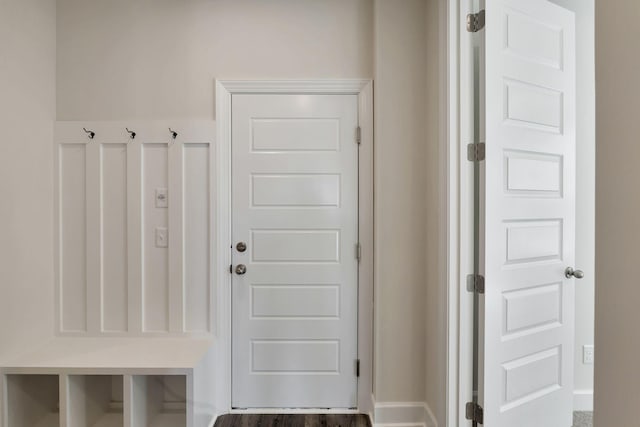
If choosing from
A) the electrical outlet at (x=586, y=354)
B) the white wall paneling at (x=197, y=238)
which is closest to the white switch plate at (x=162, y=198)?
the white wall paneling at (x=197, y=238)

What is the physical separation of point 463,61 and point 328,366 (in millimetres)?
1910

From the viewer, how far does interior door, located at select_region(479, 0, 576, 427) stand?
1.58m

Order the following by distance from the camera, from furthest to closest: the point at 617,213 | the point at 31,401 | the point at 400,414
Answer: the point at 400,414
the point at 31,401
the point at 617,213

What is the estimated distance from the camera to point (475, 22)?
1.64 meters

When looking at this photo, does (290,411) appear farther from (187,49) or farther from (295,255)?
(187,49)

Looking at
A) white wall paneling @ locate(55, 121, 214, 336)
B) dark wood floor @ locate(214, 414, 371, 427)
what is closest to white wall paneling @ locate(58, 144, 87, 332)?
white wall paneling @ locate(55, 121, 214, 336)

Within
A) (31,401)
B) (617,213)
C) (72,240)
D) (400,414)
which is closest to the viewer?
(617,213)

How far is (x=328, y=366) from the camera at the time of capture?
7.04 feet

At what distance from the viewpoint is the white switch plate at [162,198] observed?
2102mm

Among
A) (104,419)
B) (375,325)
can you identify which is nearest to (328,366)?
(375,325)

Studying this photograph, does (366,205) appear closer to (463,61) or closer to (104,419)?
(463,61)

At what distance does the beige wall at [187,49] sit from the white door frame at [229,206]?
0.07 meters

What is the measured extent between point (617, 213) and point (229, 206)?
1.87m

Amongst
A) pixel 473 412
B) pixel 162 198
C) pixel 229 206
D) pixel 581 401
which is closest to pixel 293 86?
pixel 229 206
